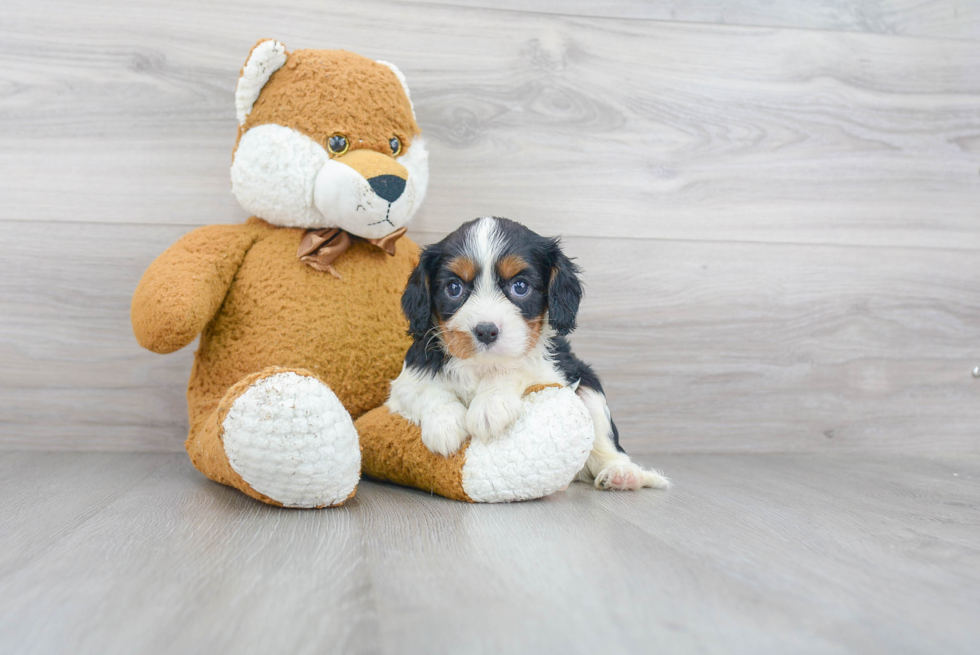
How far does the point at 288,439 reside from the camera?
107 centimetres

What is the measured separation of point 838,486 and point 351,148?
1.23 metres

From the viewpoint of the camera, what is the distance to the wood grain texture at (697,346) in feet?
5.66

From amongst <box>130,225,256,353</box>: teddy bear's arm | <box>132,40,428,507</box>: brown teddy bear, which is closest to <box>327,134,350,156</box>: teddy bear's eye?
<box>132,40,428,507</box>: brown teddy bear

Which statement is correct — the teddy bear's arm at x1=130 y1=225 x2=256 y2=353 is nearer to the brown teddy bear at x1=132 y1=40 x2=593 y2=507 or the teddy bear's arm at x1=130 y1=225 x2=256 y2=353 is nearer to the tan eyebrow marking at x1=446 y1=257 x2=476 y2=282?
the brown teddy bear at x1=132 y1=40 x2=593 y2=507

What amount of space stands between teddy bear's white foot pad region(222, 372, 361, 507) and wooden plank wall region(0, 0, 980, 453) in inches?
29.9

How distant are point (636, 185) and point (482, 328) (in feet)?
2.96

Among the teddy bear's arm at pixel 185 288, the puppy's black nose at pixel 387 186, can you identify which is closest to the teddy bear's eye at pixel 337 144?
the puppy's black nose at pixel 387 186

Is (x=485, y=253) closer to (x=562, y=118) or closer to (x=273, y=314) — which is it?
(x=273, y=314)

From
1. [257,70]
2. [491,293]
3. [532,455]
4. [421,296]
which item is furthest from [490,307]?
[257,70]

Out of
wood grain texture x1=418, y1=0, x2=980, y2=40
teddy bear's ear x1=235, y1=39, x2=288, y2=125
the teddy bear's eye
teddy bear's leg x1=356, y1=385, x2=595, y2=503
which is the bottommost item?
teddy bear's leg x1=356, y1=385, x2=595, y2=503

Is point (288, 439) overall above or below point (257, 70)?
below

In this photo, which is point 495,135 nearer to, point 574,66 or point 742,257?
point 574,66

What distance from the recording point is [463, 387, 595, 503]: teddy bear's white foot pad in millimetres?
1203

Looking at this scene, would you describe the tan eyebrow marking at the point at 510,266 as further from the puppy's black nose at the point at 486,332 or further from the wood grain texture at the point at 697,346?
the wood grain texture at the point at 697,346
